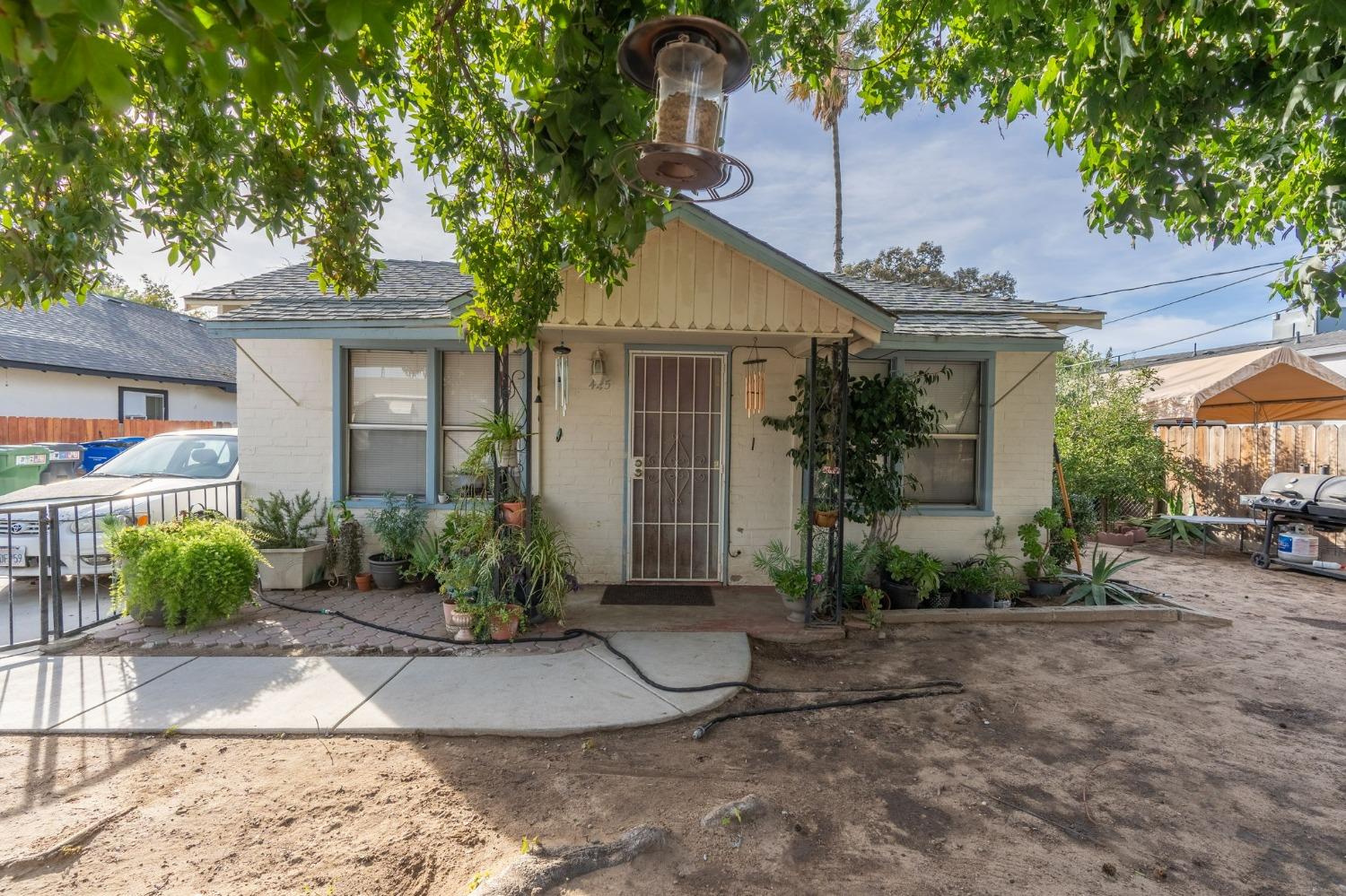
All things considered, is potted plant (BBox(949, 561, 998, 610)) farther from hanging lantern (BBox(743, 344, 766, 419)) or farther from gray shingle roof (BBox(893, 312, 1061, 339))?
hanging lantern (BBox(743, 344, 766, 419))

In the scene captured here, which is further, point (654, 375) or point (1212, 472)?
point (1212, 472)

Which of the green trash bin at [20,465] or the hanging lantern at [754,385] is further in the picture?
the green trash bin at [20,465]

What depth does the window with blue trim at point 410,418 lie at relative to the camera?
243 inches

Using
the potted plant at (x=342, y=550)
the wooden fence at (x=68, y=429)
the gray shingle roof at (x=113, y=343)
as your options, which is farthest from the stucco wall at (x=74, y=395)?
the potted plant at (x=342, y=550)

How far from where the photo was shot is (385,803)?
2742 mm

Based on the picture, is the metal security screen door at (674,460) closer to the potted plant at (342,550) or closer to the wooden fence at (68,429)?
the potted plant at (342,550)

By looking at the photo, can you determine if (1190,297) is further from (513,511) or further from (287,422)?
(287,422)

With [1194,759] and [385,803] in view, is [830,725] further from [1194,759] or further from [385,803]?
[385,803]

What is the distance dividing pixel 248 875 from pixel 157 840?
537 mm

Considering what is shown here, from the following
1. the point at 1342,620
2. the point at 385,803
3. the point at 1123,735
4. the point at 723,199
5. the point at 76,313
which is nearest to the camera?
the point at 723,199

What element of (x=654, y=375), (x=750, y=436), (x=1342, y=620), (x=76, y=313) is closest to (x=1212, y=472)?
(x=1342, y=620)

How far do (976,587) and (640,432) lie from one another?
3.63m

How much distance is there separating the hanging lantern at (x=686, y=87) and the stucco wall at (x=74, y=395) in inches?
Answer: 725

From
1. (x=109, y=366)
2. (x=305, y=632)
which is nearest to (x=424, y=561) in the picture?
(x=305, y=632)
